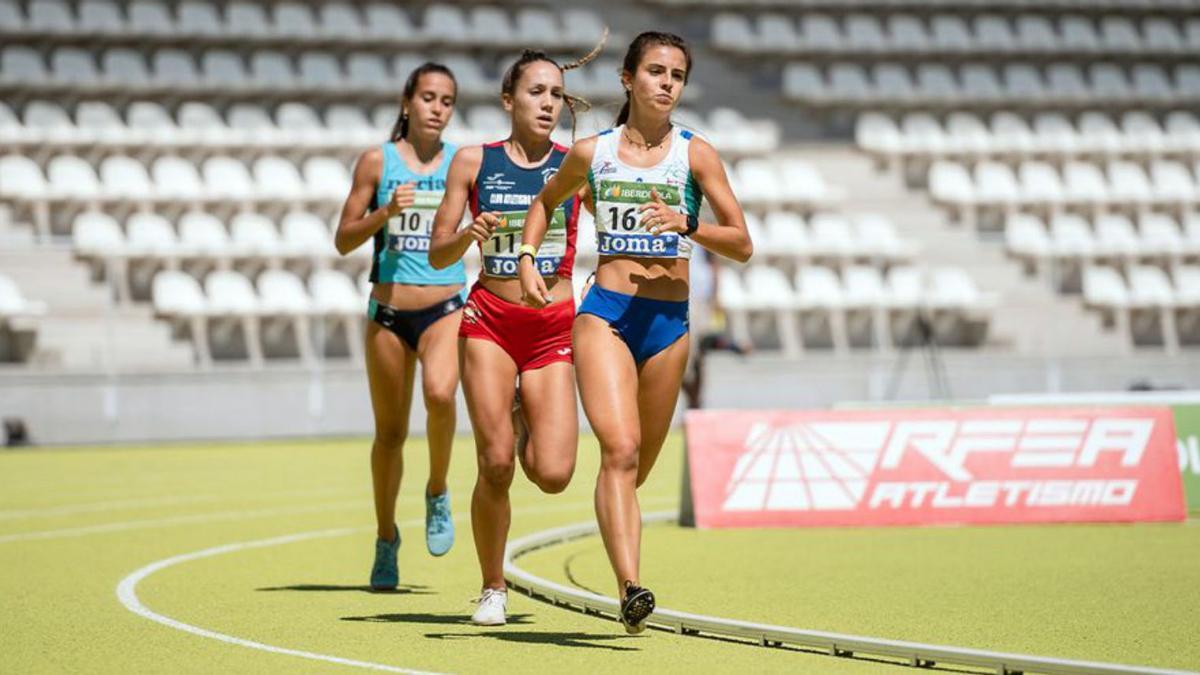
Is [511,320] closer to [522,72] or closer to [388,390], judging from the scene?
[522,72]

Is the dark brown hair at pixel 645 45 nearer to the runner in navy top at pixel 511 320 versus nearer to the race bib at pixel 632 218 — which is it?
the runner in navy top at pixel 511 320

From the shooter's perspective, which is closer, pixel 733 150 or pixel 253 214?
pixel 253 214

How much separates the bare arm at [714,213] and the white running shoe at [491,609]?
69.2 inches

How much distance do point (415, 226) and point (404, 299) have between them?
1.24 feet

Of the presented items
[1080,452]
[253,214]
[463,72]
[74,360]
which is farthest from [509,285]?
[463,72]

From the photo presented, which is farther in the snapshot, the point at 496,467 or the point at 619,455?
the point at 496,467

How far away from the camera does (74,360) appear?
2102 cm

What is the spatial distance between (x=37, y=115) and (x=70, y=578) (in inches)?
648

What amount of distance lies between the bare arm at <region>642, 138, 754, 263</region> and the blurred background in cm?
1350

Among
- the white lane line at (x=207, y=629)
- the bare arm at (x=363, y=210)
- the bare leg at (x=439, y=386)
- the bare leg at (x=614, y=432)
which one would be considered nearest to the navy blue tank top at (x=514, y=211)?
the bare leg at (x=614, y=432)

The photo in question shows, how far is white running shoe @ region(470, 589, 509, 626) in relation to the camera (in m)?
7.69

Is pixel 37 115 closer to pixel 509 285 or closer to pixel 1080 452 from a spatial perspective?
pixel 1080 452

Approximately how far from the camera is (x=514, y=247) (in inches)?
312

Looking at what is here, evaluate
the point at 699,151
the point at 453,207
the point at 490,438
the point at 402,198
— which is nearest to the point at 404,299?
the point at 402,198
